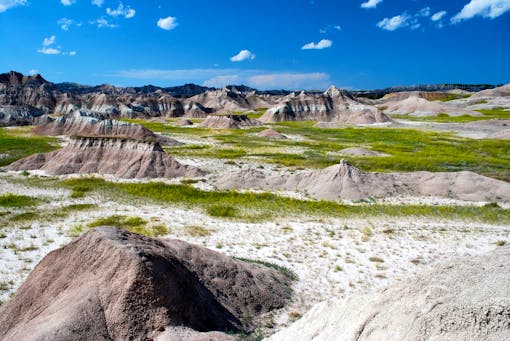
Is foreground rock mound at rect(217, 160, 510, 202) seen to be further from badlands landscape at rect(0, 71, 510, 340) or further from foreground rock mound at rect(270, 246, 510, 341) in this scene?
foreground rock mound at rect(270, 246, 510, 341)

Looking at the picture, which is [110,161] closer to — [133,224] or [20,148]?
[133,224]

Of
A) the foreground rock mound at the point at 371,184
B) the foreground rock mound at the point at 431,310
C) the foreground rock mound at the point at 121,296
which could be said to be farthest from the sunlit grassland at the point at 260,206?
the foreground rock mound at the point at 431,310

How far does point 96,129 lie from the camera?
63.2m

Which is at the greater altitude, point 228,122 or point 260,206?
point 228,122

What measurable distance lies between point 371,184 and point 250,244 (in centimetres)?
1539

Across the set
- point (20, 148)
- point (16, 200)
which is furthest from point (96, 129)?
point (16, 200)

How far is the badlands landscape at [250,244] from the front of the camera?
27.1ft

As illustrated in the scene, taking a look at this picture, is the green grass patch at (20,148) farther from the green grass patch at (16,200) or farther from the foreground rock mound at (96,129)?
the green grass patch at (16,200)

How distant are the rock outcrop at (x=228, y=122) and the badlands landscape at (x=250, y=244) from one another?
120 ft

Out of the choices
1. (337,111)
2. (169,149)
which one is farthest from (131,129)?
(337,111)

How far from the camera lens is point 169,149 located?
2041 inches

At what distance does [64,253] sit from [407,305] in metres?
9.59

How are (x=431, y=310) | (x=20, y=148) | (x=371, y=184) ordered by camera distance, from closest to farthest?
(x=431, y=310), (x=371, y=184), (x=20, y=148)

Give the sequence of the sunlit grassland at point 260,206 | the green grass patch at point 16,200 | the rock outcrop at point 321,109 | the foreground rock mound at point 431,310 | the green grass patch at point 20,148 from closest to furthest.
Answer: the foreground rock mound at point 431,310
the sunlit grassland at point 260,206
the green grass patch at point 16,200
the green grass patch at point 20,148
the rock outcrop at point 321,109
